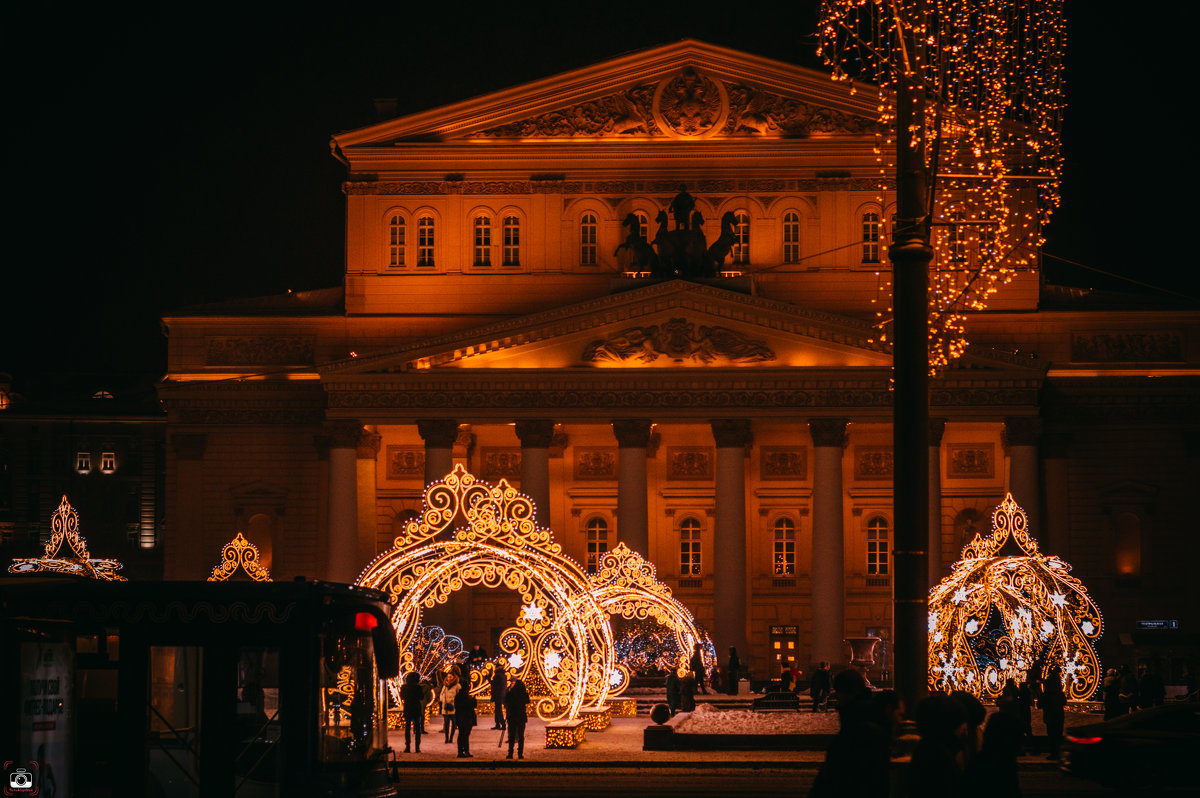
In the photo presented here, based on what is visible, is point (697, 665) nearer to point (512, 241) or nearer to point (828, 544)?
point (828, 544)

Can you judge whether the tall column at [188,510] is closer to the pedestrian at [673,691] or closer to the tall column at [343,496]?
the tall column at [343,496]

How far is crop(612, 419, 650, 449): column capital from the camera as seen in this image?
5512 cm

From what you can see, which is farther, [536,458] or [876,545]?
[876,545]

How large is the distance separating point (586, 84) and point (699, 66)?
3.81 m

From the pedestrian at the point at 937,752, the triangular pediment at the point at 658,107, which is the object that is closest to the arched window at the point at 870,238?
the triangular pediment at the point at 658,107

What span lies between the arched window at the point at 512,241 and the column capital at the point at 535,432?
24.3 feet

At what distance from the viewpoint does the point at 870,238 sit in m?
59.9

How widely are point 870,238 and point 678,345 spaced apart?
30.3 ft

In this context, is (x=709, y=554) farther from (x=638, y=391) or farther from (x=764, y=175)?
(x=764, y=175)

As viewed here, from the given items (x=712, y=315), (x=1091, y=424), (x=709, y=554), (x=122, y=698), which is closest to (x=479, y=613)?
(x=709, y=554)

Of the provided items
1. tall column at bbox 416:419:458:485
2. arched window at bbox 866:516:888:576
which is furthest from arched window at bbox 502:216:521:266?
arched window at bbox 866:516:888:576

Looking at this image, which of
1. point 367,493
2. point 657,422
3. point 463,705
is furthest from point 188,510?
point 463,705

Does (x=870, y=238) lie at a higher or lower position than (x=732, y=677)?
higher

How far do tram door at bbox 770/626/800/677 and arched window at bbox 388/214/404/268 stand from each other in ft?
58.9
